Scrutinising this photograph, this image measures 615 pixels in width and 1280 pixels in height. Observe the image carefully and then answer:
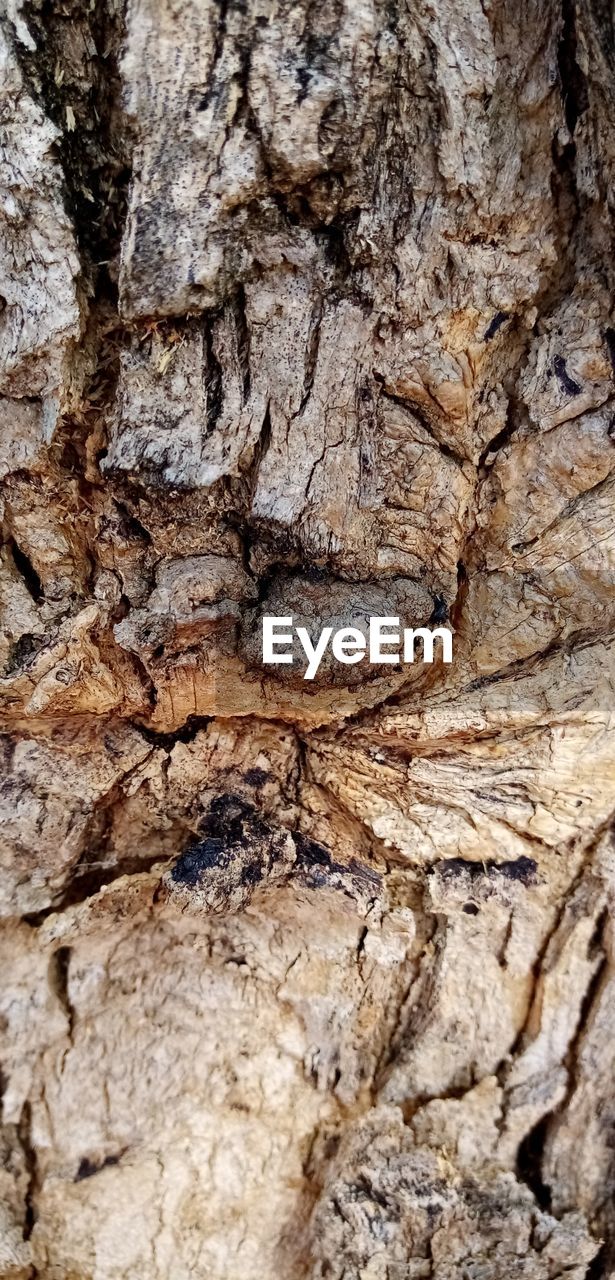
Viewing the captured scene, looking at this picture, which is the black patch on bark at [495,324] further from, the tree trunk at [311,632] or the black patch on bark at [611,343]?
the black patch on bark at [611,343]

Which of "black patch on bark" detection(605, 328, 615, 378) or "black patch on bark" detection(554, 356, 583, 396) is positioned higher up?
"black patch on bark" detection(605, 328, 615, 378)

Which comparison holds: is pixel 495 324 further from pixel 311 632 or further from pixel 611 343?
pixel 311 632

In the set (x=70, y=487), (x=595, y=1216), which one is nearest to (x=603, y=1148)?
(x=595, y=1216)

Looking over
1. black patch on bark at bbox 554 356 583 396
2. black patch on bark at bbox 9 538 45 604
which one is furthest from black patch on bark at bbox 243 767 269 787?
black patch on bark at bbox 554 356 583 396

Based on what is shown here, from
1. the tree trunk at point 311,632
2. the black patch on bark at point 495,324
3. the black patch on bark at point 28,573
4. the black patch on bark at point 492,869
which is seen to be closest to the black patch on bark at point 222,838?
the tree trunk at point 311,632

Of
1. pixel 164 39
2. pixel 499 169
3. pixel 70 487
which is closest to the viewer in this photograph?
pixel 164 39

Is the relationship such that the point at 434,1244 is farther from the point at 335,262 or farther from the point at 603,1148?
the point at 335,262

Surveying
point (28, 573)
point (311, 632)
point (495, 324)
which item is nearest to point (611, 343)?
point (495, 324)

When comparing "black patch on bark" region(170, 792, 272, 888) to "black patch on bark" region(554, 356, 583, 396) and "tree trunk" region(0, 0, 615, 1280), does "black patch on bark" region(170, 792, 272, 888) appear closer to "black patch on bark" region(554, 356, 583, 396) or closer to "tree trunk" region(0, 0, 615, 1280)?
"tree trunk" region(0, 0, 615, 1280)
